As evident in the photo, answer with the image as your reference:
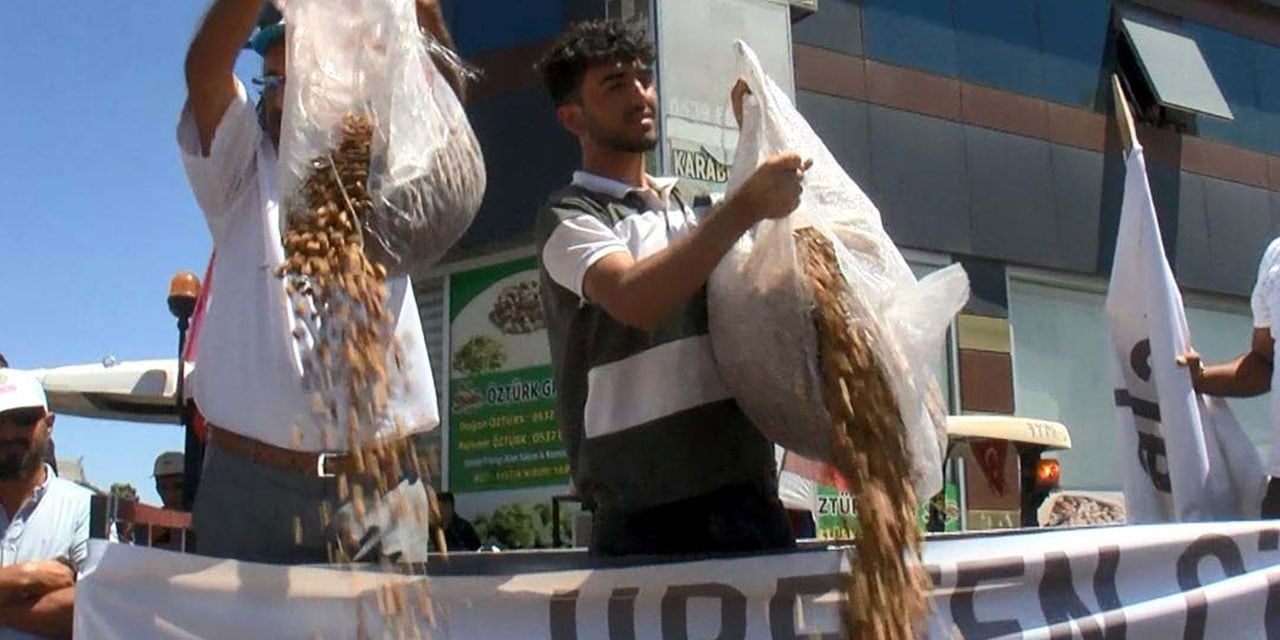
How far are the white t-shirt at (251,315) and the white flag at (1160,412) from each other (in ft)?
6.16

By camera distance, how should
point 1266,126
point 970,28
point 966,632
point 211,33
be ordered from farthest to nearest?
point 1266,126 → point 970,28 → point 966,632 → point 211,33

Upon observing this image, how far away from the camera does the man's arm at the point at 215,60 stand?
223cm

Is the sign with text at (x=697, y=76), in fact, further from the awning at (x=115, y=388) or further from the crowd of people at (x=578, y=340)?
the crowd of people at (x=578, y=340)

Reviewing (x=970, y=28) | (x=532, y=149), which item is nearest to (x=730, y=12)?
(x=532, y=149)

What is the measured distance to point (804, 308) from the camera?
2221 millimetres

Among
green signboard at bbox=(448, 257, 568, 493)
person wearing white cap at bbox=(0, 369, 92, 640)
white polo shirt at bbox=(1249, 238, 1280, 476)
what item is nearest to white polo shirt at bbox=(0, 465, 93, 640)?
person wearing white cap at bbox=(0, 369, 92, 640)

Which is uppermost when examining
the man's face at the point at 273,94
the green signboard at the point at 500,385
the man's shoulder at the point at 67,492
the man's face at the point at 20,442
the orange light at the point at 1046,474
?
the green signboard at the point at 500,385

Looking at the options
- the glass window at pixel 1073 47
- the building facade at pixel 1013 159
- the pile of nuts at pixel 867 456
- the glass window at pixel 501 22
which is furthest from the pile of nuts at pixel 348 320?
the glass window at pixel 1073 47

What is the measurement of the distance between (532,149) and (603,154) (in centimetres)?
899

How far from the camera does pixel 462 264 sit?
1193 cm

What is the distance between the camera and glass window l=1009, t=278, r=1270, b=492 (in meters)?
14.0

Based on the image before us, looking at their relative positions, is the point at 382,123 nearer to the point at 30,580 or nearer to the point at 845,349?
the point at 845,349

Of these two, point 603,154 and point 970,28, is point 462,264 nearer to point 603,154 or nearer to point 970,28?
point 970,28

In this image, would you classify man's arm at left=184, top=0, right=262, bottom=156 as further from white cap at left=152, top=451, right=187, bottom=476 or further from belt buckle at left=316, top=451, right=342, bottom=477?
white cap at left=152, top=451, right=187, bottom=476
